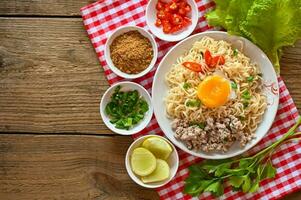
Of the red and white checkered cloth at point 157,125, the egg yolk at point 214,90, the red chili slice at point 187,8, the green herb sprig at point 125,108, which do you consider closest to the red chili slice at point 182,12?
the red chili slice at point 187,8

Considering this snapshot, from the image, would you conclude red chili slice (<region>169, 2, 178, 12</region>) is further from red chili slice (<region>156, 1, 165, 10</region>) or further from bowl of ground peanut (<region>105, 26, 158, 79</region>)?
bowl of ground peanut (<region>105, 26, 158, 79</region>)

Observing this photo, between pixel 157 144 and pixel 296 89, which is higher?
pixel 296 89

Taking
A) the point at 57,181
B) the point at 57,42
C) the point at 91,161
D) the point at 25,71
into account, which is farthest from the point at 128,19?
the point at 57,181

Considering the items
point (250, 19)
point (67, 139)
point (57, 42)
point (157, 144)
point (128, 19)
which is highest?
point (250, 19)

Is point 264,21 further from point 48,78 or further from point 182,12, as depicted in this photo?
point 48,78

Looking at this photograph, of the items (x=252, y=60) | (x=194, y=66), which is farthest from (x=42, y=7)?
(x=252, y=60)

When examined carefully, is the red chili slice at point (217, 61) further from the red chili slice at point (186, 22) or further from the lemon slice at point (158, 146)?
the lemon slice at point (158, 146)

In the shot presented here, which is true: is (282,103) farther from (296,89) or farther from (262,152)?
(262,152)

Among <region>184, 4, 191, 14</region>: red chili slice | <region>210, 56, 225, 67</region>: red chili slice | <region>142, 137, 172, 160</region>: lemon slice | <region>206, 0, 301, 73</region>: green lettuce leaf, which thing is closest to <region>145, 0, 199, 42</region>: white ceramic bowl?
<region>184, 4, 191, 14</region>: red chili slice
